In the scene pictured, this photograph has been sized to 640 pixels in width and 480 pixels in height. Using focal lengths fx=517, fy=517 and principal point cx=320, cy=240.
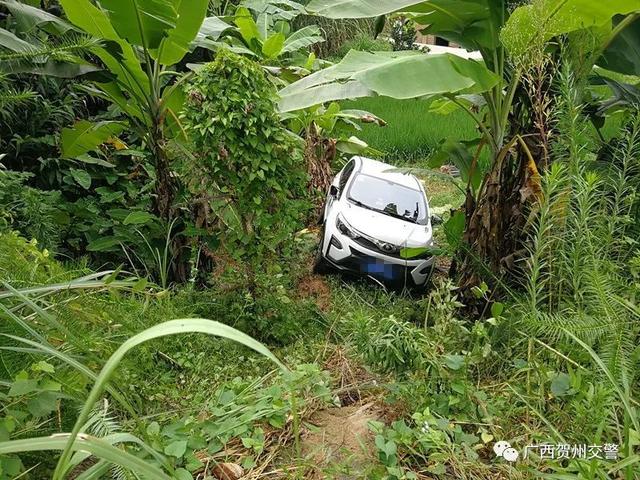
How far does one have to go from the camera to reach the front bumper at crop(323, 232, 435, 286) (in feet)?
10.1

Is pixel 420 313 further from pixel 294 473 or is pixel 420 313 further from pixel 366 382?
pixel 294 473

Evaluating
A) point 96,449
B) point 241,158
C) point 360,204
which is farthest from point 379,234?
point 96,449

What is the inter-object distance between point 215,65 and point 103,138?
131 cm

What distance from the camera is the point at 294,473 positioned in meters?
1.51

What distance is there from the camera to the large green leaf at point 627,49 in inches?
97.6

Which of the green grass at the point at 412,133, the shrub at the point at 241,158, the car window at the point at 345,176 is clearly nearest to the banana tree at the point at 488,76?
the shrub at the point at 241,158

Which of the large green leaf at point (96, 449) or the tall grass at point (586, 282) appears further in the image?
the tall grass at point (586, 282)

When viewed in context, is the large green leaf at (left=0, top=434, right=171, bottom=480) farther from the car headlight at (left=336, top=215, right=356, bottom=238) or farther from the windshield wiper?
the windshield wiper

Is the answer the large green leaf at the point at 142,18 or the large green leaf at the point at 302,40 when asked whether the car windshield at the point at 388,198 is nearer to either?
the large green leaf at the point at 142,18

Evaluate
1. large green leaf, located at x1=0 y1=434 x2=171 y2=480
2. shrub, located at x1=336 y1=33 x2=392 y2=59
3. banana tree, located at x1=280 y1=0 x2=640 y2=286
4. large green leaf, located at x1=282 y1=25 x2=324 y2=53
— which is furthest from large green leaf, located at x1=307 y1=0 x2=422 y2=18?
shrub, located at x1=336 y1=33 x2=392 y2=59

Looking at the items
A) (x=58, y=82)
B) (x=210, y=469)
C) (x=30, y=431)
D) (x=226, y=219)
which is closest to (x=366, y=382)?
(x=210, y=469)

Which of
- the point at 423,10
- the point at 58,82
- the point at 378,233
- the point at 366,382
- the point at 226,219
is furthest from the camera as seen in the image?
the point at 58,82

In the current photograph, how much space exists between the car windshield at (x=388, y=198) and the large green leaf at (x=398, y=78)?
1121mm

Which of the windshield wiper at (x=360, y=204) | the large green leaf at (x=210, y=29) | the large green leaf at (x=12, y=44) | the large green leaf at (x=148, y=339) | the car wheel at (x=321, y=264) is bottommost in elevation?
the car wheel at (x=321, y=264)
